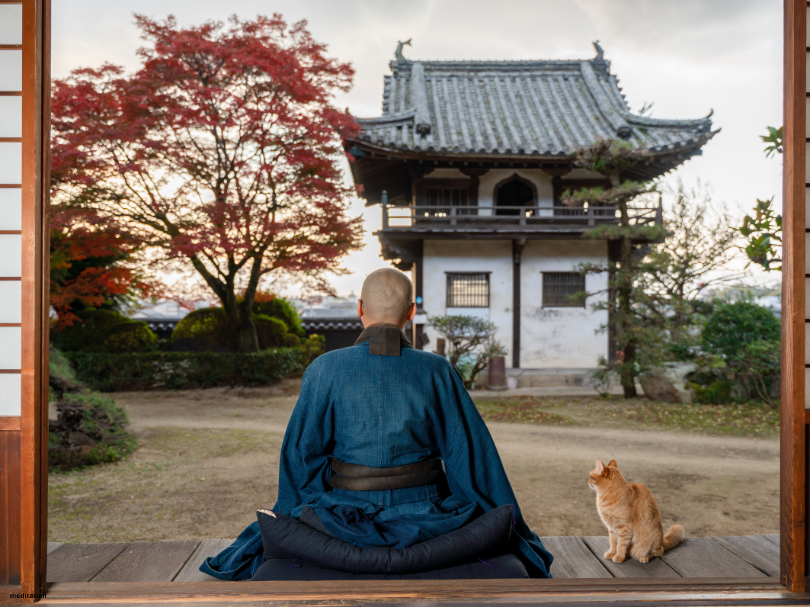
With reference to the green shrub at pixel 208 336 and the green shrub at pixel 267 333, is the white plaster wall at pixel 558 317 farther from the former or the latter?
the green shrub at pixel 208 336

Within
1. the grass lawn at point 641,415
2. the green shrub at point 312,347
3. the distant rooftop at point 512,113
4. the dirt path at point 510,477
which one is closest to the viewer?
the dirt path at point 510,477

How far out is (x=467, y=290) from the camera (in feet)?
41.7

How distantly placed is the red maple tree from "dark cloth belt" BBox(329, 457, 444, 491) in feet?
25.1

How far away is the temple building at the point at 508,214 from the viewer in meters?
Answer: 11.9

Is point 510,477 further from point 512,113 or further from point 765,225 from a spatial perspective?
point 512,113

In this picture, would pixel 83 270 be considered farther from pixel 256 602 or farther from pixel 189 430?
pixel 256 602

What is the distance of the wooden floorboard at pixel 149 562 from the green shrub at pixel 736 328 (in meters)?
8.47

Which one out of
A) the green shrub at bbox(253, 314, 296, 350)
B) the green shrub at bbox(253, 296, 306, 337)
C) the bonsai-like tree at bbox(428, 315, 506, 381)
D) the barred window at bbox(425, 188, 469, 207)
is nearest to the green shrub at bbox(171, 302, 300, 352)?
the green shrub at bbox(253, 314, 296, 350)

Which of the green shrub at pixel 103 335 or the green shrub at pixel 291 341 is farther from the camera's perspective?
the green shrub at pixel 291 341

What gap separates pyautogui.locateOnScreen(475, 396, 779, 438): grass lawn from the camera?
24.2ft

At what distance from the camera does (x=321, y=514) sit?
2.00m

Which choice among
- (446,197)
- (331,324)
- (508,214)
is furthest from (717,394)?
(331,324)

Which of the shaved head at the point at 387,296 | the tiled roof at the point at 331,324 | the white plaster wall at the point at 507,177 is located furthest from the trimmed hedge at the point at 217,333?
the shaved head at the point at 387,296

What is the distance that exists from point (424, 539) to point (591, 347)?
446 inches
